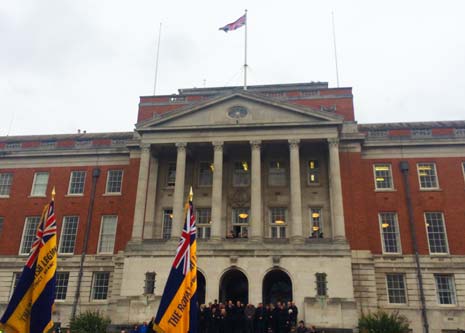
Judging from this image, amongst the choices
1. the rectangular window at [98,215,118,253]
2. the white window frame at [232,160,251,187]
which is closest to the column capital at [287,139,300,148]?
the white window frame at [232,160,251,187]

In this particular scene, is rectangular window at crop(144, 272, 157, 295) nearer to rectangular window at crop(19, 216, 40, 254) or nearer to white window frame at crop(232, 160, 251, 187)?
white window frame at crop(232, 160, 251, 187)

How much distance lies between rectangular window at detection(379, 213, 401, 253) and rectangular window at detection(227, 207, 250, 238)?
10455 mm

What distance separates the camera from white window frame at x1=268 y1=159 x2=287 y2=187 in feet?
115

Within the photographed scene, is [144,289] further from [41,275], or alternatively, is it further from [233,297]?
[41,275]

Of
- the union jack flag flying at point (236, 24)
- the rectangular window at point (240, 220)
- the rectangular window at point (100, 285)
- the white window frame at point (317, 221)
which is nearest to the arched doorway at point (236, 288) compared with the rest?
A: the rectangular window at point (240, 220)

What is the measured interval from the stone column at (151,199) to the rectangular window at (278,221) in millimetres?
9426

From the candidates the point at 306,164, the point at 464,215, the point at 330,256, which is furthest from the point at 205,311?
the point at 464,215

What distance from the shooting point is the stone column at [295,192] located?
30859mm

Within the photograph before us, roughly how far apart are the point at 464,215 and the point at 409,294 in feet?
24.7

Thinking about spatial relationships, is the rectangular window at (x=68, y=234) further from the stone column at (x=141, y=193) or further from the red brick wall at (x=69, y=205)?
the stone column at (x=141, y=193)

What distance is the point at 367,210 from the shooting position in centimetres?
3425

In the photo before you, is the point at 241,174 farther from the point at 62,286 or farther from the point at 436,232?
the point at 62,286

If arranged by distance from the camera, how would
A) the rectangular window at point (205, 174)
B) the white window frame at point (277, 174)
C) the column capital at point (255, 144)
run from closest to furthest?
the column capital at point (255, 144)
the white window frame at point (277, 174)
the rectangular window at point (205, 174)

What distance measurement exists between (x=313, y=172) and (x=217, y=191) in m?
8.18
